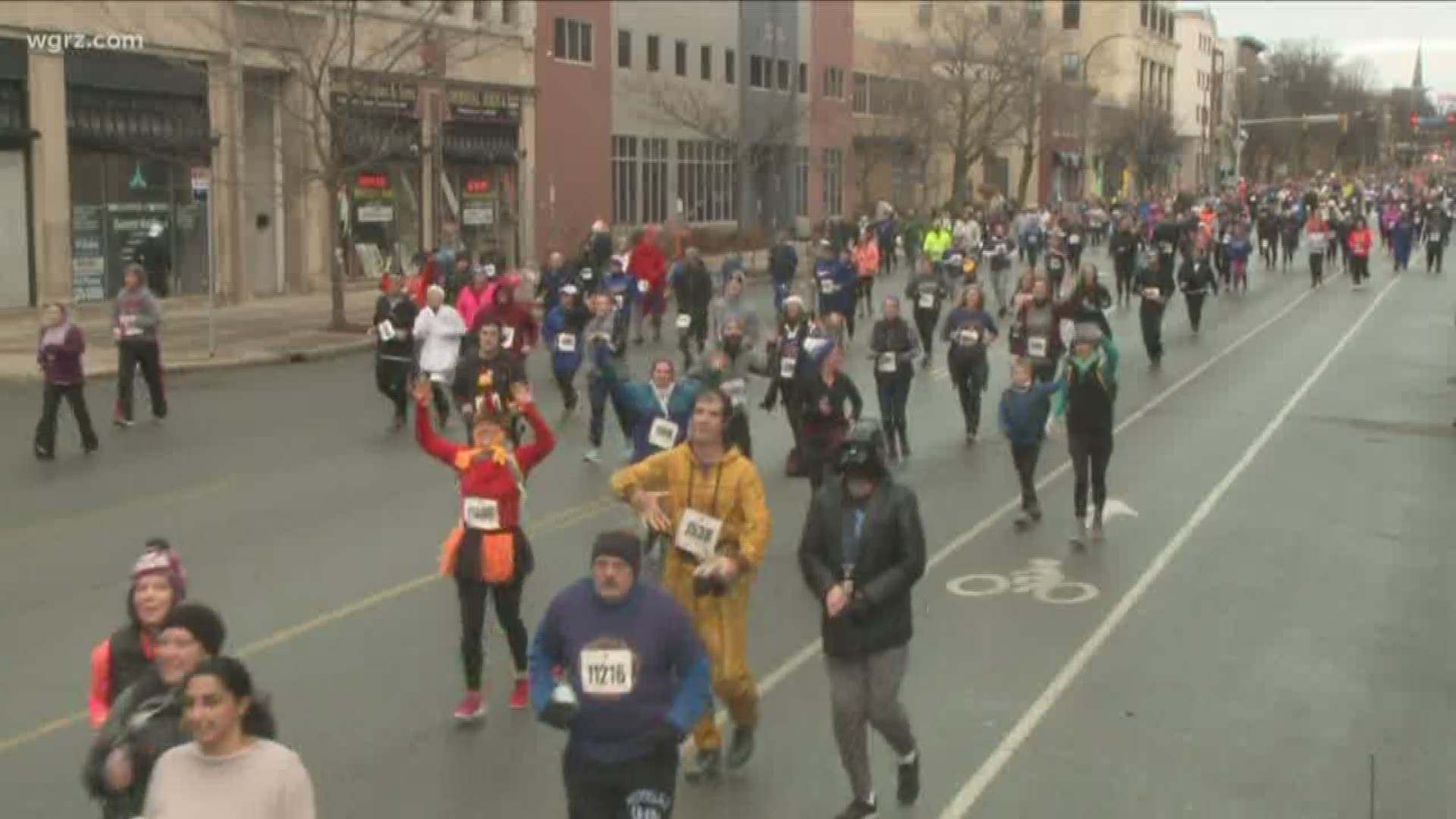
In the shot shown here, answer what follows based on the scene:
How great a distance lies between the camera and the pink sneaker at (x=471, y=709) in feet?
30.1

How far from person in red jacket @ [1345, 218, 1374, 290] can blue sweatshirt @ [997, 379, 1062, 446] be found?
101 ft

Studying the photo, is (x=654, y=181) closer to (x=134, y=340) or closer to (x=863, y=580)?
(x=134, y=340)

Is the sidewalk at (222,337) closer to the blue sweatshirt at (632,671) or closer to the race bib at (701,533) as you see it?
the race bib at (701,533)

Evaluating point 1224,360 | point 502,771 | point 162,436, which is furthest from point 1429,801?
point 1224,360

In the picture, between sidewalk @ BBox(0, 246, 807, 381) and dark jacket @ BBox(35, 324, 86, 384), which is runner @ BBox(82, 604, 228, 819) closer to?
dark jacket @ BBox(35, 324, 86, 384)

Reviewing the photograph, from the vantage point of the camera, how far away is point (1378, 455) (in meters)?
18.8

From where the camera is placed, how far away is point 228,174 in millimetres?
36062

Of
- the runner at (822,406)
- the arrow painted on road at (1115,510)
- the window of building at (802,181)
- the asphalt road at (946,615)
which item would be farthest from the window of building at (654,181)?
the runner at (822,406)

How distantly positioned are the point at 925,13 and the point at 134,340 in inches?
3207

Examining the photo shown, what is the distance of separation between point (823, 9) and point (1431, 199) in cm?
2301

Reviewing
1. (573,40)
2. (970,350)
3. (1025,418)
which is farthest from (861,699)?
(573,40)

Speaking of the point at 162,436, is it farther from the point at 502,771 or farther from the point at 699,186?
the point at 699,186

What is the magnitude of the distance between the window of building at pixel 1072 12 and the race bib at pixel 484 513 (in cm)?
11403

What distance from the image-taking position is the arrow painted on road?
49.2ft
